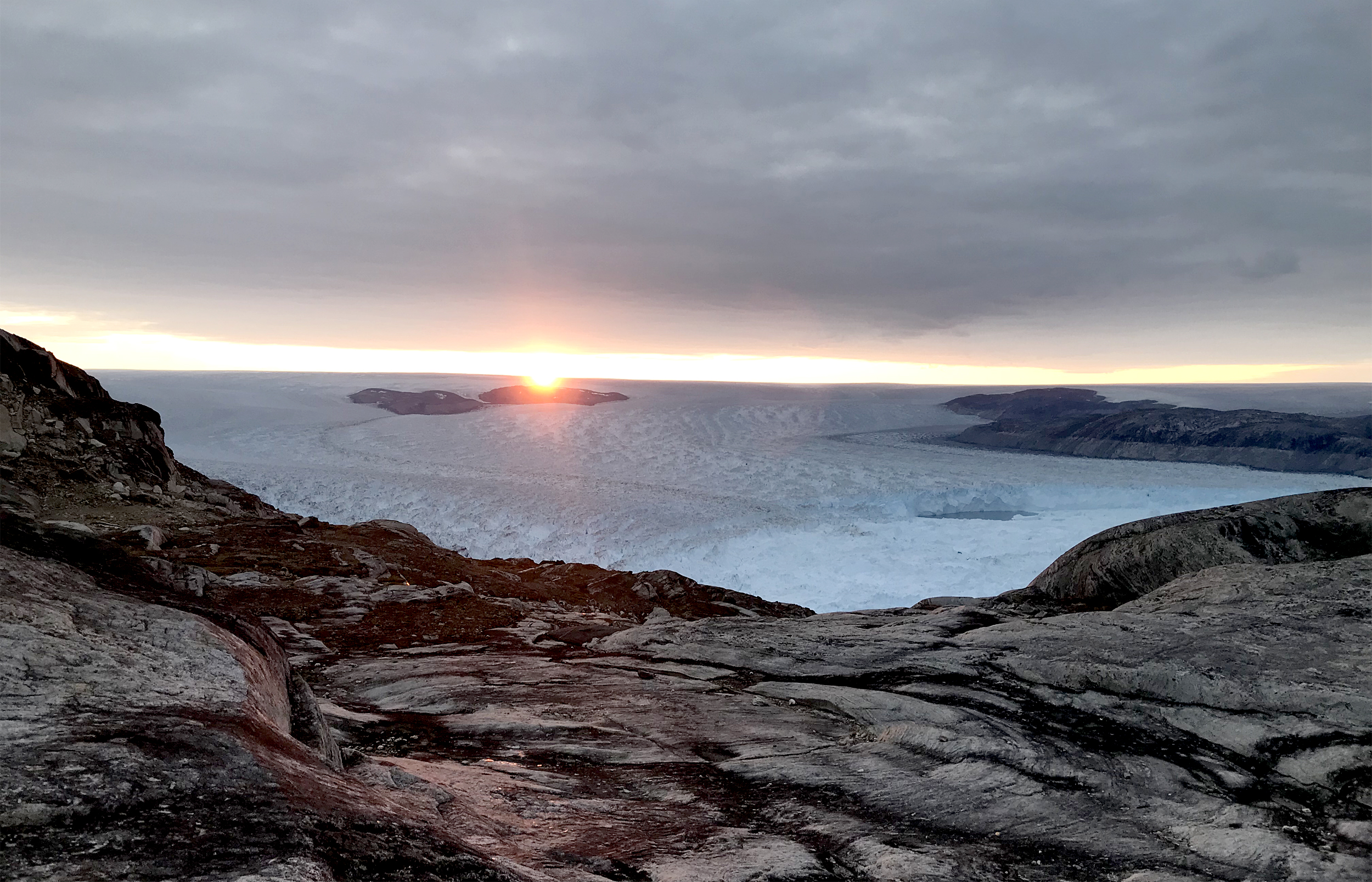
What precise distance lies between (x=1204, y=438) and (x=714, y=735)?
60.9 meters

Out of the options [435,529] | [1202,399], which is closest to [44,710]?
[435,529]

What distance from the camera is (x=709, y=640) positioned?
27.3 feet

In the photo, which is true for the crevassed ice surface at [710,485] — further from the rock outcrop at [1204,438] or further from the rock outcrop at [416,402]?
the rock outcrop at [1204,438]

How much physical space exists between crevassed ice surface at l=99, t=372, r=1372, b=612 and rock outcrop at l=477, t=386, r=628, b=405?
9619mm

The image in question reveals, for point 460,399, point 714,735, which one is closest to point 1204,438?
point 460,399

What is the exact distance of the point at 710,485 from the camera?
1459 inches

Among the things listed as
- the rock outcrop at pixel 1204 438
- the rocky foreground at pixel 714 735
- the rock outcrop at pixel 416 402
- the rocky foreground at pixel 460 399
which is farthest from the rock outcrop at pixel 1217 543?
the rocky foreground at pixel 460 399

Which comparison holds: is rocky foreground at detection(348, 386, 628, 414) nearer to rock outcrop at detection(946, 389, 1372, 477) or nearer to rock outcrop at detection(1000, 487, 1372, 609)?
rock outcrop at detection(946, 389, 1372, 477)

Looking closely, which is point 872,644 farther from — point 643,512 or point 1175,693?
point 643,512

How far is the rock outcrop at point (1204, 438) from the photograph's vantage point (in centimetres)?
5050

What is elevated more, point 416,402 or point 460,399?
point 460,399

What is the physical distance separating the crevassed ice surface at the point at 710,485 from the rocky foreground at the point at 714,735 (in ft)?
A: 51.2

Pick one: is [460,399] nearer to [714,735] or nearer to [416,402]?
[416,402]

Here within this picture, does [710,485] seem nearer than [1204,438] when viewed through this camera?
Yes
